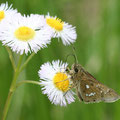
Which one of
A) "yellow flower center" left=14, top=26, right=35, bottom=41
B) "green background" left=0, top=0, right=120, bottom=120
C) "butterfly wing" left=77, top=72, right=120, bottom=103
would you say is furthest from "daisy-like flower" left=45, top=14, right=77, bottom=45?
"green background" left=0, top=0, right=120, bottom=120

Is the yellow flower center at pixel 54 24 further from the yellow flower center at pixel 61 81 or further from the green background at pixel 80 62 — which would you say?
the green background at pixel 80 62

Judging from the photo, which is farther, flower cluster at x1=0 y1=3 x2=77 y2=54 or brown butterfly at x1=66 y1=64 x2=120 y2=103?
brown butterfly at x1=66 y1=64 x2=120 y2=103

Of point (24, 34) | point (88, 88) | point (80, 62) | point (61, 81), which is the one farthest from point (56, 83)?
point (80, 62)

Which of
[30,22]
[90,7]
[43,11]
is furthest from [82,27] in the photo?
[90,7]

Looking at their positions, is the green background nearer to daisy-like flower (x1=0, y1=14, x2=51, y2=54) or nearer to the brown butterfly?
the brown butterfly

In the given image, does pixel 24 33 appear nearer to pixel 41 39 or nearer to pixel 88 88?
pixel 41 39

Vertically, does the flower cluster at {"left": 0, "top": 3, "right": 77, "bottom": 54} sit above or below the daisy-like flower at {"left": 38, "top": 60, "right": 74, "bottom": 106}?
above
